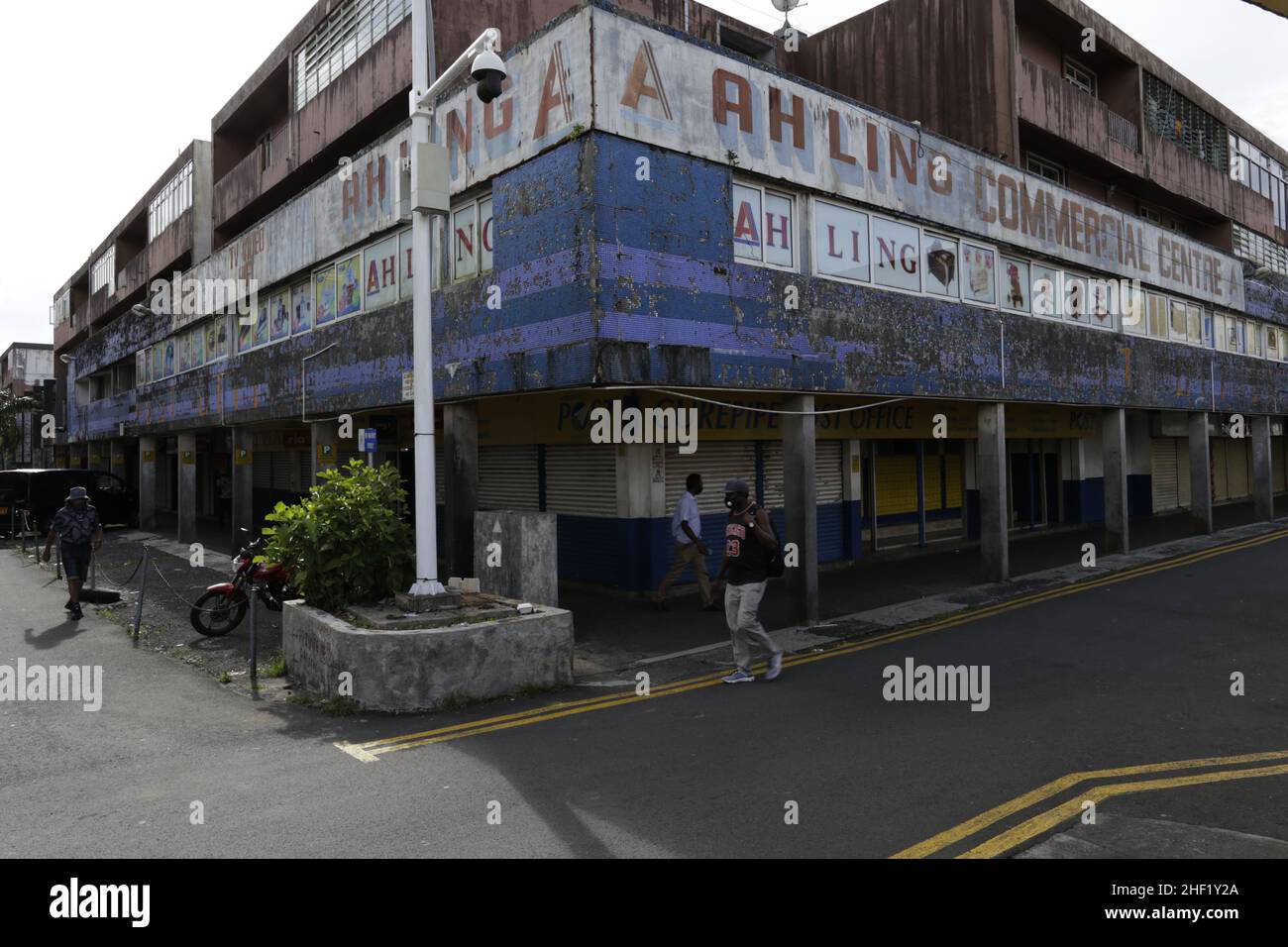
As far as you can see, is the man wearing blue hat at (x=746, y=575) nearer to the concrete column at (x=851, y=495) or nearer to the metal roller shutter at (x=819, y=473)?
the metal roller shutter at (x=819, y=473)

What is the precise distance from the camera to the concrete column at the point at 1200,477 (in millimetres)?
21672

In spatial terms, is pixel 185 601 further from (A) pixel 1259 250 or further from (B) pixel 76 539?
(A) pixel 1259 250

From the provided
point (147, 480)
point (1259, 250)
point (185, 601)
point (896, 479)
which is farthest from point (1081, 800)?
point (1259, 250)

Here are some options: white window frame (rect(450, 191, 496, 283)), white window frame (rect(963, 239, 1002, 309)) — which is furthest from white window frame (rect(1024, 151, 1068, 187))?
white window frame (rect(450, 191, 496, 283))

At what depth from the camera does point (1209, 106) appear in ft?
94.4

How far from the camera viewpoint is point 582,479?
15031 millimetres

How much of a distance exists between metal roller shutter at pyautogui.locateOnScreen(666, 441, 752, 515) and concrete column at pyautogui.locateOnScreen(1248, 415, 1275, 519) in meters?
17.9

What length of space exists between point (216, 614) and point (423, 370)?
524 centimetres

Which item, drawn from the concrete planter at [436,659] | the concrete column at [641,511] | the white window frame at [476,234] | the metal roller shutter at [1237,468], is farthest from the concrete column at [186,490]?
the metal roller shutter at [1237,468]

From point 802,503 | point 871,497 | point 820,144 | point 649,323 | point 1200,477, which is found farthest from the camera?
point 1200,477
